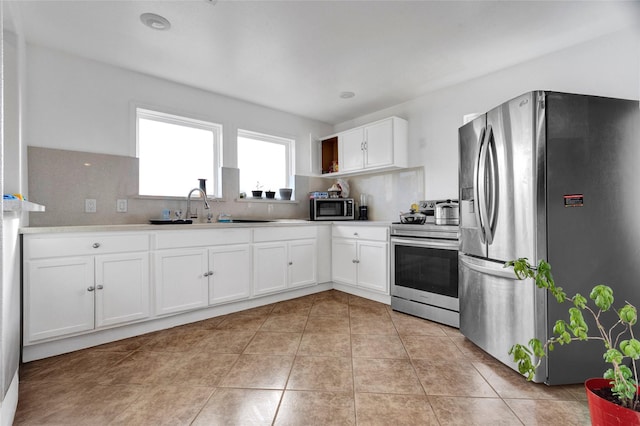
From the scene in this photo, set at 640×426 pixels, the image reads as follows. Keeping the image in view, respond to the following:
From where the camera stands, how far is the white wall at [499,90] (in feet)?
7.66

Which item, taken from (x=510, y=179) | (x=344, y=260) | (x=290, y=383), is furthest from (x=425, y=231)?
(x=290, y=383)

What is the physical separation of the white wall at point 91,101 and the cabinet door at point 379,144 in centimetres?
179

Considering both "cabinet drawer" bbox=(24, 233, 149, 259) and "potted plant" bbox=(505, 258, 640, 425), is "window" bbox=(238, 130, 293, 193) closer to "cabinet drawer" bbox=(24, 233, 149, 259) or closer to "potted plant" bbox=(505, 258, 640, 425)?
"cabinet drawer" bbox=(24, 233, 149, 259)

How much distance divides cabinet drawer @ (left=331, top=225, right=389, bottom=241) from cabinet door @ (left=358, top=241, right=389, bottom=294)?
0.06 m

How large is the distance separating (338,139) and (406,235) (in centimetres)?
184

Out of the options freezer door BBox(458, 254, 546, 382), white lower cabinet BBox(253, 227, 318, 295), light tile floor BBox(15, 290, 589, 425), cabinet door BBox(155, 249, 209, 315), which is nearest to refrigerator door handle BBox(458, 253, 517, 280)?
freezer door BBox(458, 254, 546, 382)

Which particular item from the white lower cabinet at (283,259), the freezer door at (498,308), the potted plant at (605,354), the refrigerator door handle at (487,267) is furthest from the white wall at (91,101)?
the potted plant at (605,354)

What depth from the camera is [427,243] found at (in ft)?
9.28

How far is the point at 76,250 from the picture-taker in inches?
85.3

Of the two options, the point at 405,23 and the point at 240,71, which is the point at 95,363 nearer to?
the point at 240,71

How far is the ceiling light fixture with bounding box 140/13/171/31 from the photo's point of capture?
7.10 feet

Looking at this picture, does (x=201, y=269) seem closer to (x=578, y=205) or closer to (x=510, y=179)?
(x=510, y=179)

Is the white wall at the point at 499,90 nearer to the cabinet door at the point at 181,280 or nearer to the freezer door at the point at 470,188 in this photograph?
the freezer door at the point at 470,188

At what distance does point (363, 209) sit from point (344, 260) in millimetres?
906
